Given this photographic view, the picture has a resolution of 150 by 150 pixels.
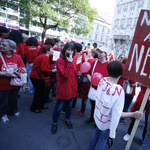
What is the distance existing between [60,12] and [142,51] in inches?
511

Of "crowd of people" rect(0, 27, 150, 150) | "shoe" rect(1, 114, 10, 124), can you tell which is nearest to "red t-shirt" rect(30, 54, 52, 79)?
"crowd of people" rect(0, 27, 150, 150)

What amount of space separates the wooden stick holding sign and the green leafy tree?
10.8m

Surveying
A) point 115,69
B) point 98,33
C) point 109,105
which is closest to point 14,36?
point 115,69

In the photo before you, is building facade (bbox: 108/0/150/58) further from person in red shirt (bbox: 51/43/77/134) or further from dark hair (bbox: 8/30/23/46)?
person in red shirt (bbox: 51/43/77/134)

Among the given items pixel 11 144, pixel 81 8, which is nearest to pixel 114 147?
pixel 11 144

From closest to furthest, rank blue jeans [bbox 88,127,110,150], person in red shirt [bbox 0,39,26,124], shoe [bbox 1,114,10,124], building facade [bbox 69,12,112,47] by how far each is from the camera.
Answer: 1. blue jeans [bbox 88,127,110,150]
2. person in red shirt [bbox 0,39,26,124]
3. shoe [bbox 1,114,10,124]
4. building facade [bbox 69,12,112,47]

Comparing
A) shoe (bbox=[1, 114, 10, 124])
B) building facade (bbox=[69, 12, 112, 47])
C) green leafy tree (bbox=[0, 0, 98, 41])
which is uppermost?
building facade (bbox=[69, 12, 112, 47])

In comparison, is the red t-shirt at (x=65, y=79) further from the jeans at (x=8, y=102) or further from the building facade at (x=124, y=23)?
the building facade at (x=124, y=23)

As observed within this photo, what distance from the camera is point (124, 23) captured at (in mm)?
30422

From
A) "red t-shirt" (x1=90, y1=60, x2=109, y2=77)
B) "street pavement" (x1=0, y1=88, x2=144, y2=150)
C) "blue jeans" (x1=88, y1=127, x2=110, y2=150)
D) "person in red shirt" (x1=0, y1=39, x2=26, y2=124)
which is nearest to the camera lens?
"blue jeans" (x1=88, y1=127, x2=110, y2=150)

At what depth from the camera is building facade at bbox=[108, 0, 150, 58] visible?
27594 mm

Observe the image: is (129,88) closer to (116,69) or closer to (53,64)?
(116,69)

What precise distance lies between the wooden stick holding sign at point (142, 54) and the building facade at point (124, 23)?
30846mm

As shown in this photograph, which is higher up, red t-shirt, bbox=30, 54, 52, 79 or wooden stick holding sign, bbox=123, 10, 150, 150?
wooden stick holding sign, bbox=123, 10, 150, 150
